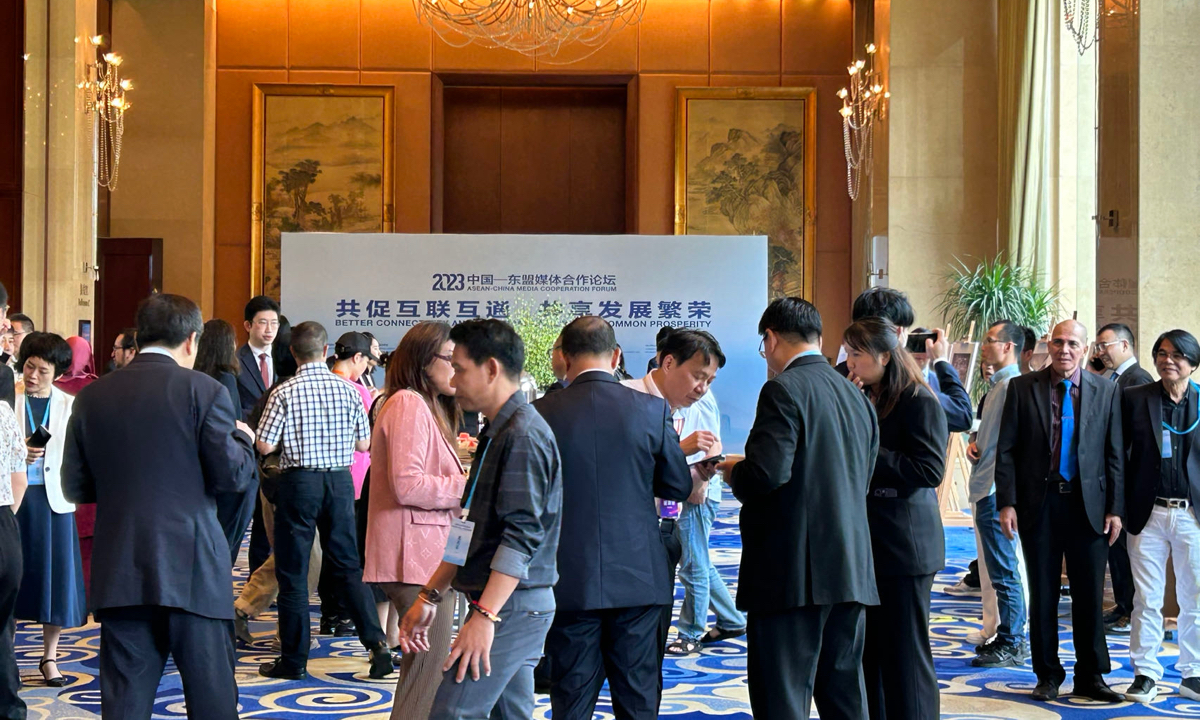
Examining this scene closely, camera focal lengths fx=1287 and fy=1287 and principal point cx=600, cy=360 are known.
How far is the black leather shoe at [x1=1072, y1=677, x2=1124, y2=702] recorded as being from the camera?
4.94m

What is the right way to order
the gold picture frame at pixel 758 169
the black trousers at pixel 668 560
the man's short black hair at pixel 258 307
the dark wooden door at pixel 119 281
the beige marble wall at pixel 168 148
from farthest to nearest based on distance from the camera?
the gold picture frame at pixel 758 169 → the beige marble wall at pixel 168 148 → the dark wooden door at pixel 119 281 → the man's short black hair at pixel 258 307 → the black trousers at pixel 668 560

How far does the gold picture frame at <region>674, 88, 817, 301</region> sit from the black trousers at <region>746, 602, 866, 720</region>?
40.2ft

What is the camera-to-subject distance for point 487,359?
2.91 metres

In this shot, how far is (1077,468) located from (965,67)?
27.9 ft

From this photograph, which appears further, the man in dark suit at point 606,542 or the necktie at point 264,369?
the necktie at point 264,369

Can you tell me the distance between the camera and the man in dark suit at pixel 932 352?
4.42 metres

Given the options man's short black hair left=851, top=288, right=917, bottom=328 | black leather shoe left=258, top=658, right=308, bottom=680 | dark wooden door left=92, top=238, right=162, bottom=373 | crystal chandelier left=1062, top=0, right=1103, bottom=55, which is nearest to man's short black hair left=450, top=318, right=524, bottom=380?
man's short black hair left=851, top=288, right=917, bottom=328

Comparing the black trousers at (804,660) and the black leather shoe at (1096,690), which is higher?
the black trousers at (804,660)

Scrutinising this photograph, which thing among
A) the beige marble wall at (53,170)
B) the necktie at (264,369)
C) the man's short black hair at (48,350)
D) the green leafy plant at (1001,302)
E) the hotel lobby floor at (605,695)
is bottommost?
the hotel lobby floor at (605,695)

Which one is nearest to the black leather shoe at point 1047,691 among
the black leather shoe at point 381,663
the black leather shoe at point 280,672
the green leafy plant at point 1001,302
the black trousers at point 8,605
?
the black leather shoe at point 381,663

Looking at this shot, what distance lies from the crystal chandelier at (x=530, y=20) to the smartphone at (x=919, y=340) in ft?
25.4

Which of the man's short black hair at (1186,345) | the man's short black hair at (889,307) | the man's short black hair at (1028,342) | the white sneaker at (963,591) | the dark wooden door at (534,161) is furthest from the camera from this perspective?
the dark wooden door at (534,161)

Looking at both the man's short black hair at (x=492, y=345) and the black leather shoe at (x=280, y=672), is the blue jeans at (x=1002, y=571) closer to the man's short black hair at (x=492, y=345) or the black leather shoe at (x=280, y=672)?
the black leather shoe at (x=280, y=672)

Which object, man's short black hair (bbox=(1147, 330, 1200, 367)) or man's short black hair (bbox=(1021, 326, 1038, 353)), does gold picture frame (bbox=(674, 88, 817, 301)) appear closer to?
man's short black hair (bbox=(1021, 326, 1038, 353))
